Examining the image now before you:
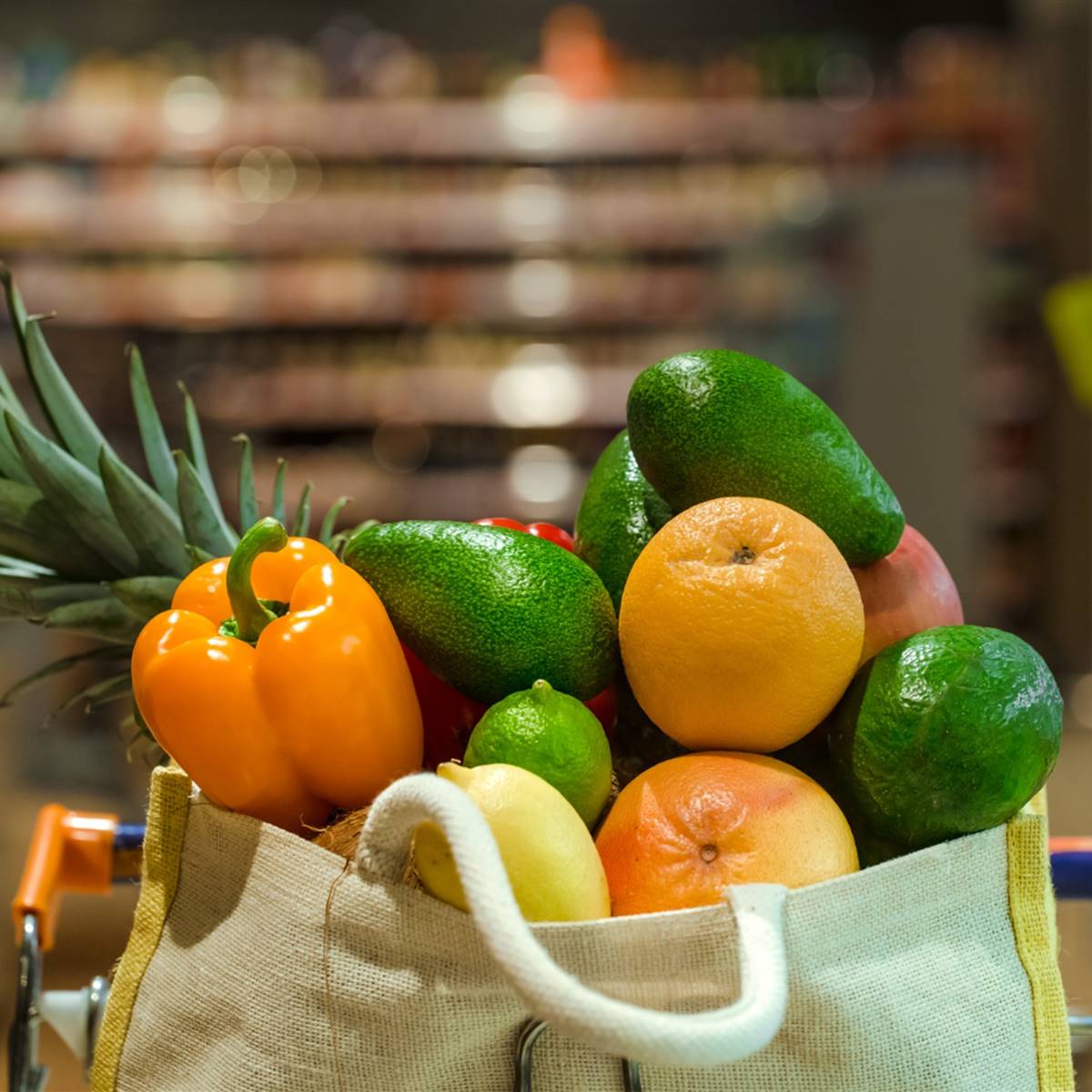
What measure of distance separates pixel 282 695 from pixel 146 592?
0.25 m

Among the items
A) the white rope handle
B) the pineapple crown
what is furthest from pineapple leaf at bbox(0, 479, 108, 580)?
the white rope handle

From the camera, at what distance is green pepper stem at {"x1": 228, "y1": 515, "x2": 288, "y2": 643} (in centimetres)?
65

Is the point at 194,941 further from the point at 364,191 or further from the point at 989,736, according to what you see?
the point at 364,191

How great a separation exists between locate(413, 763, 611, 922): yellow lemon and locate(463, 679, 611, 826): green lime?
0.10 ft

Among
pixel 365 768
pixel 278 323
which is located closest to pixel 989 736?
pixel 365 768

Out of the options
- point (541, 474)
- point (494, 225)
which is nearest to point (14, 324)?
point (541, 474)

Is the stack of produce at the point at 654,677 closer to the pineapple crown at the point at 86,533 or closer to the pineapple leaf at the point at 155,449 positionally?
the pineapple crown at the point at 86,533

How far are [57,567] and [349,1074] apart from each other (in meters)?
0.47

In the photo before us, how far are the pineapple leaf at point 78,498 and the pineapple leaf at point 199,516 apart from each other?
0.05 metres

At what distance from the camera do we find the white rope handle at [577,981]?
0.44 meters

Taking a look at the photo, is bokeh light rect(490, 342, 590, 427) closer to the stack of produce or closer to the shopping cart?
the shopping cart

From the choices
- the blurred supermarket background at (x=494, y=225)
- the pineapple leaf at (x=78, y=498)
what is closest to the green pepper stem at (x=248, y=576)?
the pineapple leaf at (x=78, y=498)

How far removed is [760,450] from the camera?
2.33ft

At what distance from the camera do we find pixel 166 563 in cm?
89
